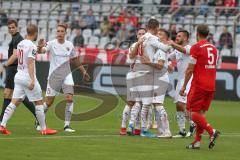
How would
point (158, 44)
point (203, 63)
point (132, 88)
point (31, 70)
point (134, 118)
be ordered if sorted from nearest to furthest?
point (203, 63), point (31, 70), point (158, 44), point (134, 118), point (132, 88)

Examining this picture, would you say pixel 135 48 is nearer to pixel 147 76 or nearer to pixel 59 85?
pixel 147 76

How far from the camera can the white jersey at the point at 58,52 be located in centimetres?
1748

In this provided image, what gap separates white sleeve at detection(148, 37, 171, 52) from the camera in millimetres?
15492

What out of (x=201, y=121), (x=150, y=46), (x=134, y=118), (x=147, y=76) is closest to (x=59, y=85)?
(x=134, y=118)

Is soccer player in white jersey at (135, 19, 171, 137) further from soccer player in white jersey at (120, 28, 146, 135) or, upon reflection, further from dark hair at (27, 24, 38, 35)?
dark hair at (27, 24, 38, 35)

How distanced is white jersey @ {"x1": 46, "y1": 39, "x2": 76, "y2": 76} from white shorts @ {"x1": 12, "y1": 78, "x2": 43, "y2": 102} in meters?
1.80

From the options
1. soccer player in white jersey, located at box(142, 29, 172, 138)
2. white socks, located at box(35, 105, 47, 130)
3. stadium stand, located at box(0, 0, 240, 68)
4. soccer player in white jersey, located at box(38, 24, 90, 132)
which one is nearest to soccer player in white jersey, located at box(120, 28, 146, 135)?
soccer player in white jersey, located at box(142, 29, 172, 138)

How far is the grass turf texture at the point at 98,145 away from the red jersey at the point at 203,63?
122cm

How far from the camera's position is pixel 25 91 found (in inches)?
623

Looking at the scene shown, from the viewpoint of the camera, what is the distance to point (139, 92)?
1630 centimetres

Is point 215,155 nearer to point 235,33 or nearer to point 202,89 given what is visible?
point 202,89

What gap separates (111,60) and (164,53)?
14.2 m

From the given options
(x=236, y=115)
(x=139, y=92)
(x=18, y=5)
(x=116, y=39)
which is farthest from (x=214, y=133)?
(x=18, y=5)

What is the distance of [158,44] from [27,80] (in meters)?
2.75
